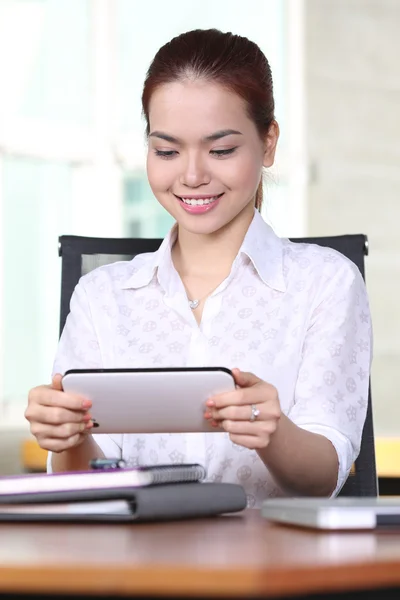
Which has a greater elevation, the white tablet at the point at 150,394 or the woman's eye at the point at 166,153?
the woman's eye at the point at 166,153

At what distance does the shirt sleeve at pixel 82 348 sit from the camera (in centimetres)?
179

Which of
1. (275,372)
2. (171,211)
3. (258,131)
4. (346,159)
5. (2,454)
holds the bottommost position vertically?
(2,454)

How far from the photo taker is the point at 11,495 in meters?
1.16

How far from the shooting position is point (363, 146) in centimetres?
483

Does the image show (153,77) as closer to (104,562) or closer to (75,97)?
(104,562)

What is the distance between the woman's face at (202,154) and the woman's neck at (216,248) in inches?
2.7

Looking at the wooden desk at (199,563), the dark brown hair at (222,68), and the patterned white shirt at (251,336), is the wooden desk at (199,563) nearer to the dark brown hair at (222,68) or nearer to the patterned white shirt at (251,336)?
the patterned white shirt at (251,336)

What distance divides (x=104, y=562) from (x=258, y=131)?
1158 millimetres

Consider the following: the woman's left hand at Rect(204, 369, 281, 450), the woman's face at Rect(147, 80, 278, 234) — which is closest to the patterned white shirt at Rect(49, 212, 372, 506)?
the woman's face at Rect(147, 80, 278, 234)

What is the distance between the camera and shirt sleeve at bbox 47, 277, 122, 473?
1792 mm

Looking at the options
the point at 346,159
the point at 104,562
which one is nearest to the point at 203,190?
the point at 104,562

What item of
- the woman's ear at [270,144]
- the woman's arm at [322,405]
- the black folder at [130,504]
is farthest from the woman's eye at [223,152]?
the black folder at [130,504]

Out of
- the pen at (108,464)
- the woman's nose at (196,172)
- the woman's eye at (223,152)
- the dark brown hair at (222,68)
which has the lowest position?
the pen at (108,464)

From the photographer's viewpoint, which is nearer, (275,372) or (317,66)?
(275,372)
